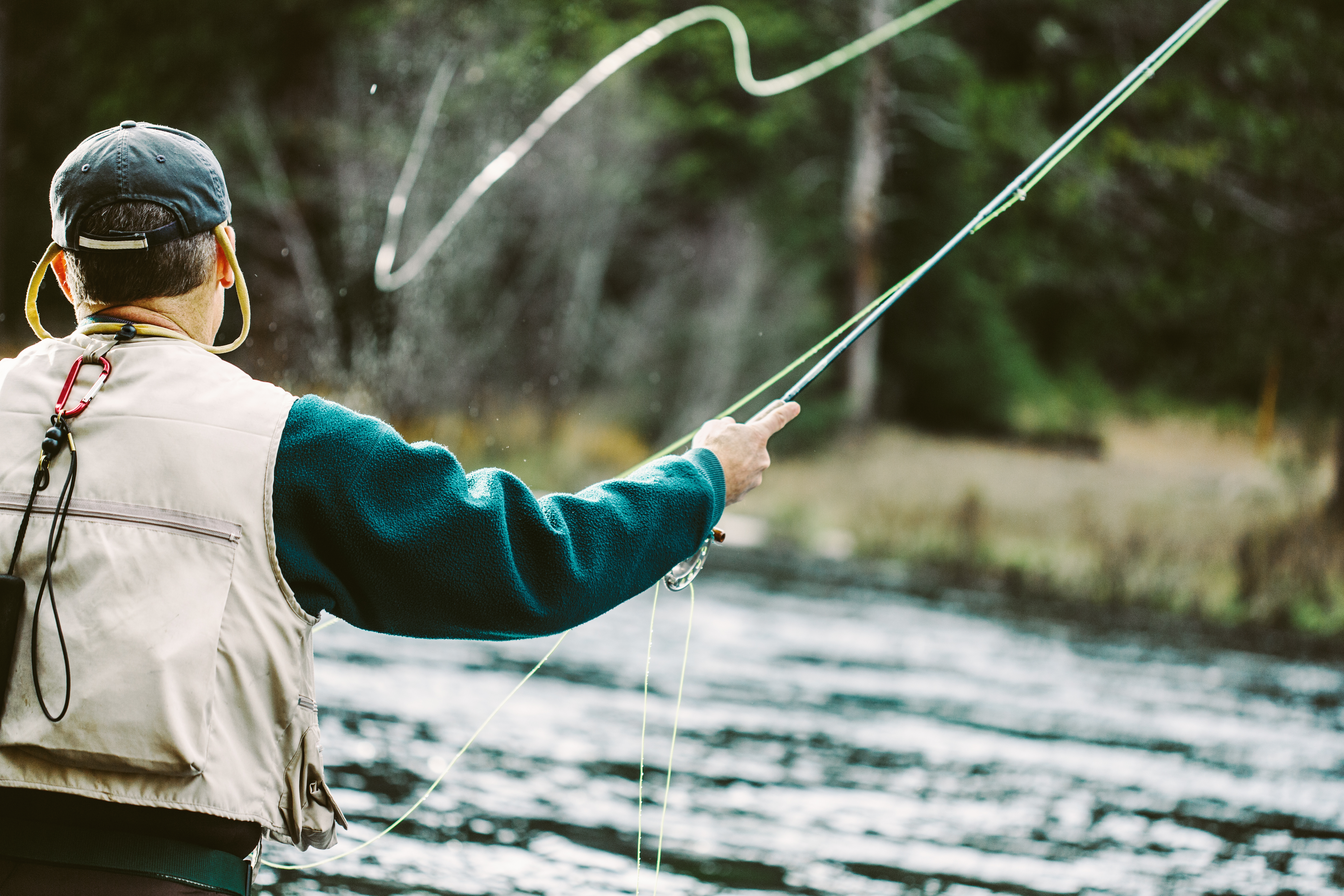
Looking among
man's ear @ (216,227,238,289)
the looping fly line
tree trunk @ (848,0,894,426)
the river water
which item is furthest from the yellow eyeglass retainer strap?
tree trunk @ (848,0,894,426)

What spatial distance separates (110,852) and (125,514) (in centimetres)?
37

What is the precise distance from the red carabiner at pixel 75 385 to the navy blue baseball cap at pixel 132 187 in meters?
0.14

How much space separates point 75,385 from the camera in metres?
1.68

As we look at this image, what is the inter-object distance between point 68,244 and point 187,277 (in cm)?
14

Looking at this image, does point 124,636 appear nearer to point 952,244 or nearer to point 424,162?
point 952,244

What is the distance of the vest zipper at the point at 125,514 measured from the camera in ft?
5.35

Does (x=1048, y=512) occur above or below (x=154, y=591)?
above

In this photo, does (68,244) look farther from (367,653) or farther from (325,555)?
(367,653)

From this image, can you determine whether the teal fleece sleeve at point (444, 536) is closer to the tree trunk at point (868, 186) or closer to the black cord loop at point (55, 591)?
the black cord loop at point (55, 591)

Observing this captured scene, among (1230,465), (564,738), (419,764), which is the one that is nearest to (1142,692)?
(564,738)

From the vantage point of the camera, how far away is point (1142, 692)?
962 cm

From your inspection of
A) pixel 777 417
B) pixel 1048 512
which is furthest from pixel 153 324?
pixel 1048 512

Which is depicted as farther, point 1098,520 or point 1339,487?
point 1098,520

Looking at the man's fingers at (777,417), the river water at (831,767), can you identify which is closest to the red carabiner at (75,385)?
the man's fingers at (777,417)
